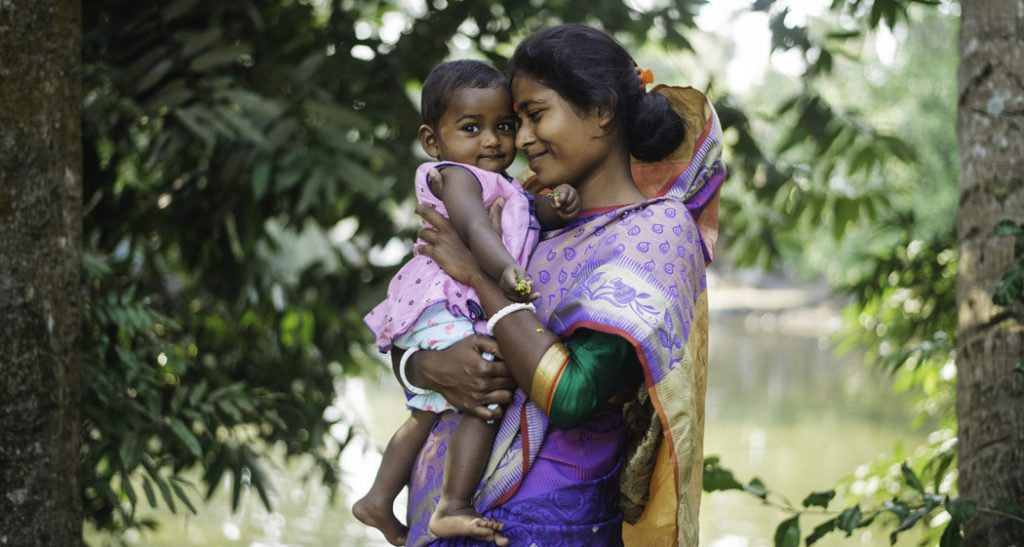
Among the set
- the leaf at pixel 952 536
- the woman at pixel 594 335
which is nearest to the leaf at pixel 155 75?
the woman at pixel 594 335

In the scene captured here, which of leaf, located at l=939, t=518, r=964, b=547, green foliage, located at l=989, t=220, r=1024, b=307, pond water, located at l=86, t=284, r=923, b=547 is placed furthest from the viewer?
pond water, located at l=86, t=284, r=923, b=547

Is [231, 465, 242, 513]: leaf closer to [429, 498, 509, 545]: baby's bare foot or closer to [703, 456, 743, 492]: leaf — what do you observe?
[703, 456, 743, 492]: leaf

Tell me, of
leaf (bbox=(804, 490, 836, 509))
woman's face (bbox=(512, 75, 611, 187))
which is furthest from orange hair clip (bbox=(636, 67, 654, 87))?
leaf (bbox=(804, 490, 836, 509))

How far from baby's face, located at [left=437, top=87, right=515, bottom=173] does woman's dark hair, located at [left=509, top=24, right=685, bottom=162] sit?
7 centimetres

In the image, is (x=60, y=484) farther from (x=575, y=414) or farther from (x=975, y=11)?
(x=975, y=11)

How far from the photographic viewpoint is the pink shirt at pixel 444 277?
1968mm

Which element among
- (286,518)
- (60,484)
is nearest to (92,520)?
(60,484)

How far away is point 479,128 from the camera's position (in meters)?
2.09

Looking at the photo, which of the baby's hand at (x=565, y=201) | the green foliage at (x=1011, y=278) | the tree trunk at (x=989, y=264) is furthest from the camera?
the tree trunk at (x=989, y=264)

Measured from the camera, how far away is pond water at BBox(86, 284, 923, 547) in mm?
6277

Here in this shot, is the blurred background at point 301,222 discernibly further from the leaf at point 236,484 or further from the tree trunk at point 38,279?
the tree trunk at point 38,279

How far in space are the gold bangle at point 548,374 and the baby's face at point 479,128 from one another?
0.44 metres

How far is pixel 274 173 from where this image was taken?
11.8 feet

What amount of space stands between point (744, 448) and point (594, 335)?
24.8 ft
